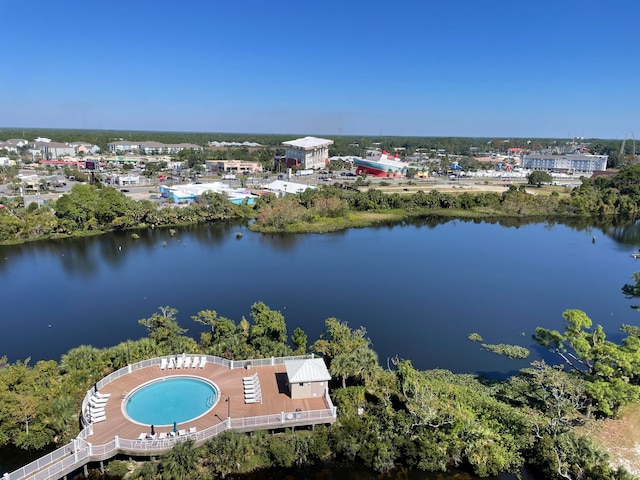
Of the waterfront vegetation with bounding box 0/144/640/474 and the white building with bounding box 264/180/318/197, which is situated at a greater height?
the white building with bounding box 264/180/318/197

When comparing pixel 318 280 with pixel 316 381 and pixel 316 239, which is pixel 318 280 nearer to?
pixel 316 239

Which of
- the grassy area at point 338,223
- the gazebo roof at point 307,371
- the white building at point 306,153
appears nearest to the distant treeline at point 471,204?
the grassy area at point 338,223

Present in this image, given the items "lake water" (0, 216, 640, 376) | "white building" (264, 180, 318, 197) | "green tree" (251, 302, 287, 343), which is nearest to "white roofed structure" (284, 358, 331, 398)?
"green tree" (251, 302, 287, 343)

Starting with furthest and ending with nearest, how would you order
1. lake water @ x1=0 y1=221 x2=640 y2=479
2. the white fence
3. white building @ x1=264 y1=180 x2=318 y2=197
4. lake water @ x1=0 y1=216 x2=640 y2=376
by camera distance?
white building @ x1=264 y1=180 x2=318 y2=197, lake water @ x1=0 y1=216 x2=640 y2=376, lake water @ x1=0 y1=221 x2=640 y2=479, the white fence

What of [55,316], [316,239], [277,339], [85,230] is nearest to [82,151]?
[85,230]

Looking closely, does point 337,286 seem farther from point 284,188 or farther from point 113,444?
point 284,188

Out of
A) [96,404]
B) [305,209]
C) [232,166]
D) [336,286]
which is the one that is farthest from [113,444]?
[232,166]

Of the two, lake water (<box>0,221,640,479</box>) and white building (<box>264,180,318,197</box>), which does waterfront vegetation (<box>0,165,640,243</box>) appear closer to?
lake water (<box>0,221,640,479</box>)
